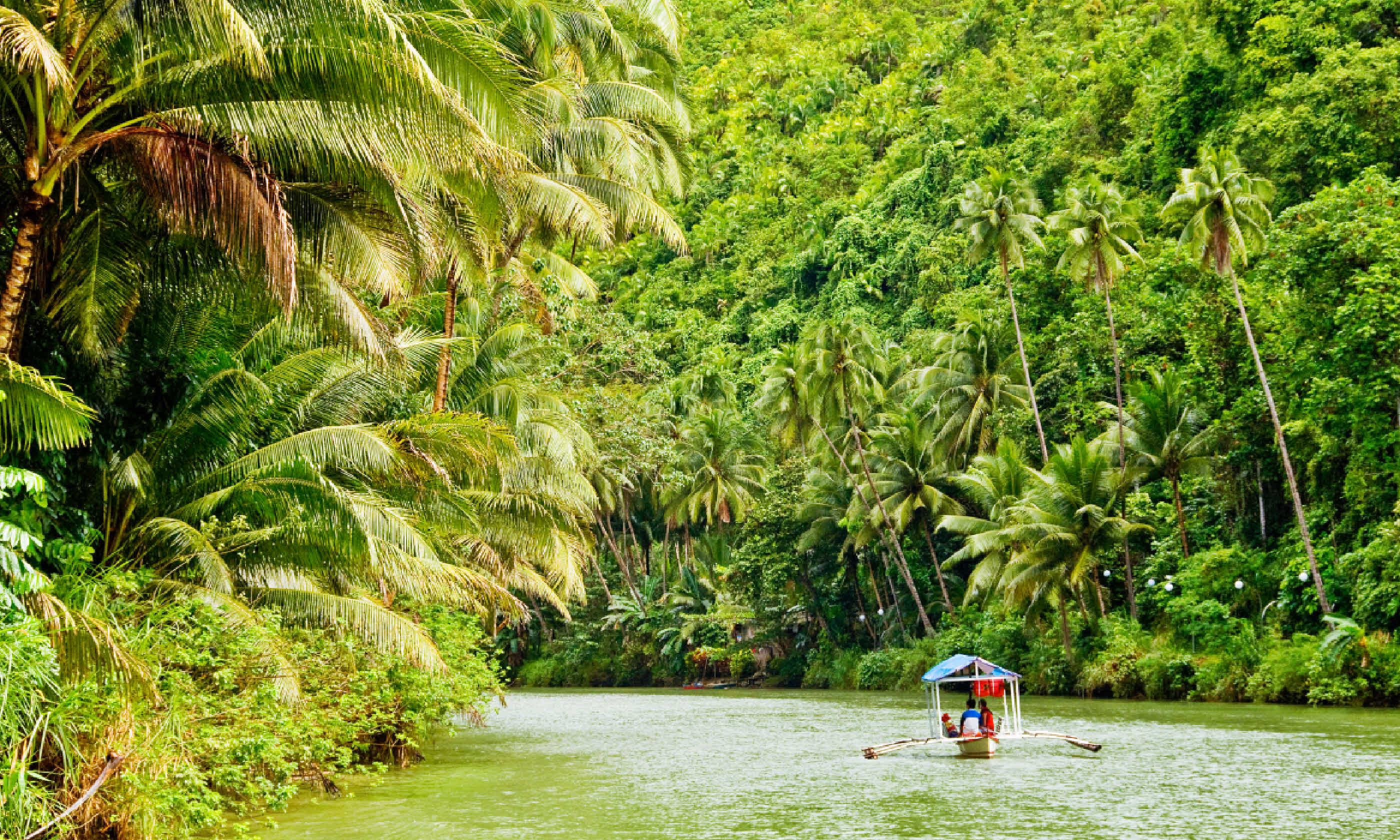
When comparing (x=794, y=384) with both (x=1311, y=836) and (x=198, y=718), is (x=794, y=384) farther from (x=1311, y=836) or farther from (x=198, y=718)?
(x=198, y=718)

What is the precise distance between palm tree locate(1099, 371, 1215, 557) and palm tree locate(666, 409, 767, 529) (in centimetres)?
2109

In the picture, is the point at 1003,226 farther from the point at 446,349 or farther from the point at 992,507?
the point at 446,349

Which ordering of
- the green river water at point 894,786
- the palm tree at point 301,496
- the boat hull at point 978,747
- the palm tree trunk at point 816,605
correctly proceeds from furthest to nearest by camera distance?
the palm tree trunk at point 816,605
the boat hull at point 978,747
the green river water at point 894,786
the palm tree at point 301,496

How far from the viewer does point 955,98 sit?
70688mm

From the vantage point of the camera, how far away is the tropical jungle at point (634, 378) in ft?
34.2

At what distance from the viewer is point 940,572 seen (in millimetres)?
45500

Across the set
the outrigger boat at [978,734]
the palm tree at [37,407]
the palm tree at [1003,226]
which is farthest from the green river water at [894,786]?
the palm tree at [1003,226]

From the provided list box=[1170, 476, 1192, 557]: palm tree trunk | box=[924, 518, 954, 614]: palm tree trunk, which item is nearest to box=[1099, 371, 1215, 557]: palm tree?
box=[1170, 476, 1192, 557]: palm tree trunk

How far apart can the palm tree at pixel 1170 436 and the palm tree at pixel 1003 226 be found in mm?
3724

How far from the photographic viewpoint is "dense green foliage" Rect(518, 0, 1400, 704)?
31.1 metres

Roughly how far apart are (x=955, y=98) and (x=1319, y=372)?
4341 centimetres

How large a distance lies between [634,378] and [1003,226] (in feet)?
42.9

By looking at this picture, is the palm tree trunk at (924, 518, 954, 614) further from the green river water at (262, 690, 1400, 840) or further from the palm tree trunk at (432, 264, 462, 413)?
the palm tree trunk at (432, 264, 462, 413)

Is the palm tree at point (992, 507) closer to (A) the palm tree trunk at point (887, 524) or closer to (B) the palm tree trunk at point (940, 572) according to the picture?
(A) the palm tree trunk at point (887, 524)
